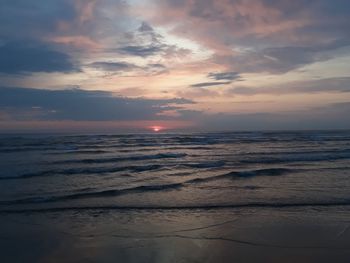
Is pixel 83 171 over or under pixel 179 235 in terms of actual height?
over

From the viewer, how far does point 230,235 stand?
775 centimetres

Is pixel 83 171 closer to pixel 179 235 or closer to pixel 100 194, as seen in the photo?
pixel 100 194

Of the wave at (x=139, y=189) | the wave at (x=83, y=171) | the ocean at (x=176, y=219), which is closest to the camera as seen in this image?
the ocean at (x=176, y=219)

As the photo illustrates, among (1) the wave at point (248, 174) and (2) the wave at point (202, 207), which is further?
(1) the wave at point (248, 174)

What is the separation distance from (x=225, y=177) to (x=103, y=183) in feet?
18.5

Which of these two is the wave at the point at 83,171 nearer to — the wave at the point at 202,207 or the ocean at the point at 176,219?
the ocean at the point at 176,219

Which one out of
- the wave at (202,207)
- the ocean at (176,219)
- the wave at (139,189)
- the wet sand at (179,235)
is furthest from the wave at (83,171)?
the wet sand at (179,235)

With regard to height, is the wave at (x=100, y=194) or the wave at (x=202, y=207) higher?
the wave at (x=100, y=194)

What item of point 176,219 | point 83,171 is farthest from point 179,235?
point 83,171

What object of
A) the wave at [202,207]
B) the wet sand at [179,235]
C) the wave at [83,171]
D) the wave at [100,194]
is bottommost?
the wet sand at [179,235]

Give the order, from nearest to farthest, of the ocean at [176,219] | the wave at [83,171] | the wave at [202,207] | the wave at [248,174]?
the ocean at [176,219] → the wave at [202,207] → the wave at [248,174] → the wave at [83,171]

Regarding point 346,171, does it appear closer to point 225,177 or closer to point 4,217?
point 225,177

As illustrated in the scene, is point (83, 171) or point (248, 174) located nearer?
point (248, 174)

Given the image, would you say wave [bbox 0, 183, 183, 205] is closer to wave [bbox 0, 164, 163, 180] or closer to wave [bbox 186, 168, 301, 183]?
wave [bbox 186, 168, 301, 183]
